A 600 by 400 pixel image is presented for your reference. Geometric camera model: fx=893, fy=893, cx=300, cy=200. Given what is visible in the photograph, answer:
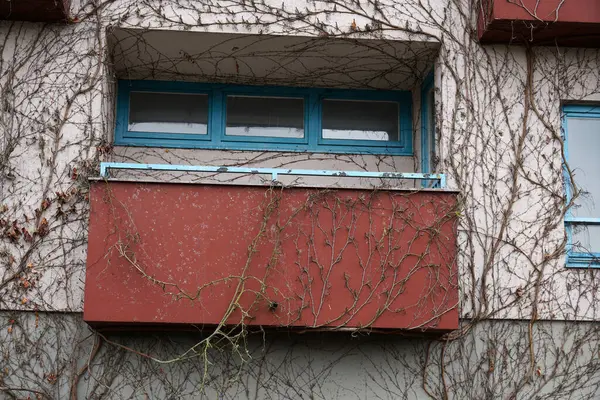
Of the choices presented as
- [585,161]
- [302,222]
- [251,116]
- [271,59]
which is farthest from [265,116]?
[585,161]

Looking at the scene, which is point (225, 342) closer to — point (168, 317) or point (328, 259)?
point (168, 317)

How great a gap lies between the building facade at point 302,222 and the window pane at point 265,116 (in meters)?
0.32

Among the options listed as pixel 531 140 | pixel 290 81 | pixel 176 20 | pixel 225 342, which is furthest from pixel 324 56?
pixel 225 342

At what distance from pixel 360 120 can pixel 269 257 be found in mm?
2566

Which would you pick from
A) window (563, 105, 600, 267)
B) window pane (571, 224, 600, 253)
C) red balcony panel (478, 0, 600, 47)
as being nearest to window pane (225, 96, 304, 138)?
red balcony panel (478, 0, 600, 47)

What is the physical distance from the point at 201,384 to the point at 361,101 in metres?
3.50

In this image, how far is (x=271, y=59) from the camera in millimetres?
8711

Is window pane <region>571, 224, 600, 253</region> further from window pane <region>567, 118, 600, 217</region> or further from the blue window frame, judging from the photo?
the blue window frame

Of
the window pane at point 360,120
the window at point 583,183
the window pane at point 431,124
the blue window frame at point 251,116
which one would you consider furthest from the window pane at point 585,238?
the window pane at point 360,120

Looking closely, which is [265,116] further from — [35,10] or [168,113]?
[35,10]

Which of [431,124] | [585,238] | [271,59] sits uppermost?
[271,59]

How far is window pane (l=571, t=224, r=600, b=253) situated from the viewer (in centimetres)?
803

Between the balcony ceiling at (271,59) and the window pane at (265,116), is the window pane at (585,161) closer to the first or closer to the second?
the balcony ceiling at (271,59)

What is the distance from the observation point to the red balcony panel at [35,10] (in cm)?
781
